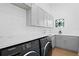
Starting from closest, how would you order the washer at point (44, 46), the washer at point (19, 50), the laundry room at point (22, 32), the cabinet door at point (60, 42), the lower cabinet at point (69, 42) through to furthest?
the washer at point (19, 50)
the laundry room at point (22, 32)
the washer at point (44, 46)
the cabinet door at point (60, 42)
the lower cabinet at point (69, 42)

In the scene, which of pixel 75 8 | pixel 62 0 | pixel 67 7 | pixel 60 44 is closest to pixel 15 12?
pixel 62 0

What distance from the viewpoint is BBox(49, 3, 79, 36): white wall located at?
128 inches

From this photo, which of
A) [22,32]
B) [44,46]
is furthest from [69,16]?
[22,32]

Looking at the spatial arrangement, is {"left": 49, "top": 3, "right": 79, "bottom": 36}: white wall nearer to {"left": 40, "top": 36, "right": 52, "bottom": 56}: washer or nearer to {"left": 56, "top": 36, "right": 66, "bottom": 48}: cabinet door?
{"left": 56, "top": 36, "right": 66, "bottom": 48}: cabinet door

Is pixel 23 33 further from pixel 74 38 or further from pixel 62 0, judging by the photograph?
pixel 74 38

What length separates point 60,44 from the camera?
308cm

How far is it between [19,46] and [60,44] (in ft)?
8.30

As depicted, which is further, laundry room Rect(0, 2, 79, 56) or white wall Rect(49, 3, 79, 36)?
white wall Rect(49, 3, 79, 36)

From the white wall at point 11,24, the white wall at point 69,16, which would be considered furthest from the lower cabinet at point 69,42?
the white wall at point 11,24

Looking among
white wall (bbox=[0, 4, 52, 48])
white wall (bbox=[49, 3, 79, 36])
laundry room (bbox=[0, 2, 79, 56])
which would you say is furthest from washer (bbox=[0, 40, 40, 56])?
white wall (bbox=[49, 3, 79, 36])

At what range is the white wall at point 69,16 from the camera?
326 centimetres

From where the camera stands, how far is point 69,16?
3328 mm

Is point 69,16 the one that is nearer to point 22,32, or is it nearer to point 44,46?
point 44,46

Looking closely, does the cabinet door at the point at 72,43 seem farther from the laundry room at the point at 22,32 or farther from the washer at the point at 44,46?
the washer at the point at 44,46
